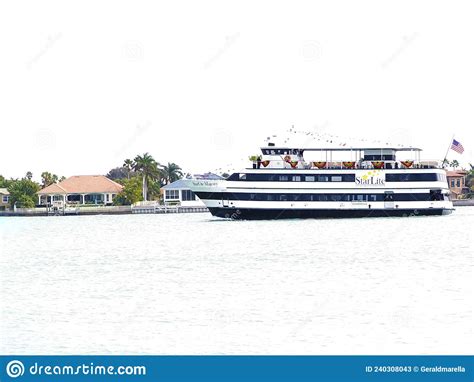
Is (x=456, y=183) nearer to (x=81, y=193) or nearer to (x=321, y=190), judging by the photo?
(x=81, y=193)

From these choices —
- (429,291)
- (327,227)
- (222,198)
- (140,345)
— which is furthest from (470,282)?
(222,198)

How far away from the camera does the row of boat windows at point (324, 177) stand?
79625mm

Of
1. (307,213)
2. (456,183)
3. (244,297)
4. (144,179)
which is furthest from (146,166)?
(244,297)

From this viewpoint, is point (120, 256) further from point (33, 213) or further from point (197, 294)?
point (33, 213)

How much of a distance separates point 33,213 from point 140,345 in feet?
379

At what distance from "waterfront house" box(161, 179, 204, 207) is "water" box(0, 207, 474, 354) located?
250 ft

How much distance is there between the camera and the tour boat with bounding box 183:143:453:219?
79.7 metres

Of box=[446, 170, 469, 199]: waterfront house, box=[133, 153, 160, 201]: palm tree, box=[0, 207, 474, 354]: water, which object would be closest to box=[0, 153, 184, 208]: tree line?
box=[133, 153, 160, 201]: palm tree

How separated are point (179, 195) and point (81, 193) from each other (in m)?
14.5

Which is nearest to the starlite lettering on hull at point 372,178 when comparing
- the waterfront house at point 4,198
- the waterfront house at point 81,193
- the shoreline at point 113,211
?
the shoreline at point 113,211

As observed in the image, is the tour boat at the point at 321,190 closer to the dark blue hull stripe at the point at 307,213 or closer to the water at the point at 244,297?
the dark blue hull stripe at the point at 307,213

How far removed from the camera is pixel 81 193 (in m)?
140

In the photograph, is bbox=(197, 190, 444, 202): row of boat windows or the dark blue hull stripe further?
the dark blue hull stripe

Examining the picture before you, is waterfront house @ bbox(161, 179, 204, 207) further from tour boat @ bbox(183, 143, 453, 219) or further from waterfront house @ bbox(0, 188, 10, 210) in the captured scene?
tour boat @ bbox(183, 143, 453, 219)
